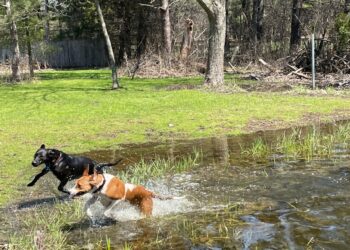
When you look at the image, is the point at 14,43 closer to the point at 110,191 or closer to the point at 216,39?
the point at 216,39

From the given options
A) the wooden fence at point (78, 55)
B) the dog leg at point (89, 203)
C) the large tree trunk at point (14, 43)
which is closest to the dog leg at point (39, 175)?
the dog leg at point (89, 203)

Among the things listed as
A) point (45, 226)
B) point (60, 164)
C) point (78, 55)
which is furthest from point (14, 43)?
point (45, 226)

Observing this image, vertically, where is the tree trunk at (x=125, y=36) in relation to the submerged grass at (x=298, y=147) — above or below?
above

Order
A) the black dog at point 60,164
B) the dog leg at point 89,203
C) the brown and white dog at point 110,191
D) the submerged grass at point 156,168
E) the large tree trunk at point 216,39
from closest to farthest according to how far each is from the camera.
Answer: the brown and white dog at point 110,191 < the dog leg at point 89,203 < the black dog at point 60,164 < the submerged grass at point 156,168 < the large tree trunk at point 216,39

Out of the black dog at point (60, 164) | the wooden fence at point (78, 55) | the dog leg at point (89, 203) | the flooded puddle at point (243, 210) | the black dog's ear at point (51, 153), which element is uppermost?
the wooden fence at point (78, 55)

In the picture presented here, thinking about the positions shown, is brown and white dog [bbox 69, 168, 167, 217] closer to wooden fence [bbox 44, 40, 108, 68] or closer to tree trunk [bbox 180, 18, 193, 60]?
tree trunk [bbox 180, 18, 193, 60]

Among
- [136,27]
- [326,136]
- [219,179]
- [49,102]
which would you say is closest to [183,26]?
[136,27]

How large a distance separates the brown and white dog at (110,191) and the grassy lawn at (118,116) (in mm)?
2091

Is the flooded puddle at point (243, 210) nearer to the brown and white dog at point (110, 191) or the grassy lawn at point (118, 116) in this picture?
the brown and white dog at point (110, 191)

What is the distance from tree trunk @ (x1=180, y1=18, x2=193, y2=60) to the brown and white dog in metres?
23.7

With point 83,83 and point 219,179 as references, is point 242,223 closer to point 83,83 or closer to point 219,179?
point 219,179

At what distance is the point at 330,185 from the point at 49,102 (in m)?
12.7

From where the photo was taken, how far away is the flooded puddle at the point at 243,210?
6.41m

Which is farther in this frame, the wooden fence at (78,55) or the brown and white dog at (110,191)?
the wooden fence at (78,55)
